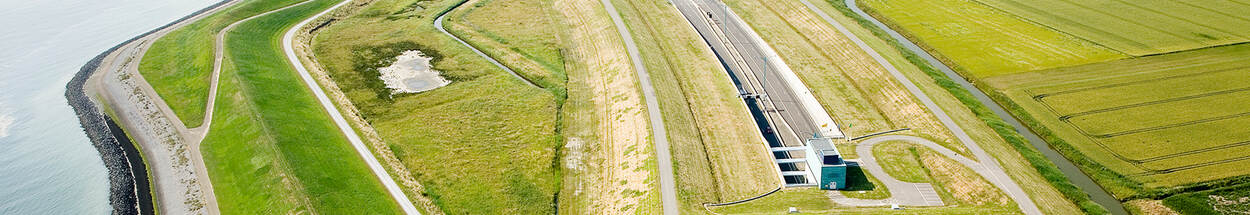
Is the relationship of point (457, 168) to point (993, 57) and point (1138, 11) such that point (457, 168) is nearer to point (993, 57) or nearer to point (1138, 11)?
point (993, 57)

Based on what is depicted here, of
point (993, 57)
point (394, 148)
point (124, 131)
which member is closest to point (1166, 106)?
point (993, 57)

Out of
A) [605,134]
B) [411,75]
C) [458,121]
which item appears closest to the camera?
[605,134]

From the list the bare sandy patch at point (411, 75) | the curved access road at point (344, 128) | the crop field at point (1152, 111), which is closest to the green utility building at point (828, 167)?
the crop field at point (1152, 111)

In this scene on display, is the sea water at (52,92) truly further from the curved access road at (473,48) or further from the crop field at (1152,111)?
the crop field at (1152,111)

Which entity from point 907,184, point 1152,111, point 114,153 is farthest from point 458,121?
point 1152,111

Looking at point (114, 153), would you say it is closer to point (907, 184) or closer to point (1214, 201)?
point (907, 184)

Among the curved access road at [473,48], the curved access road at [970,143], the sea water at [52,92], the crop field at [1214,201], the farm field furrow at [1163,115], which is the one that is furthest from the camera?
the curved access road at [473,48]

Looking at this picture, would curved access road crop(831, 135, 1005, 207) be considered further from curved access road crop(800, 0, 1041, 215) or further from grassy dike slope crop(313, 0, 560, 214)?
grassy dike slope crop(313, 0, 560, 214)
